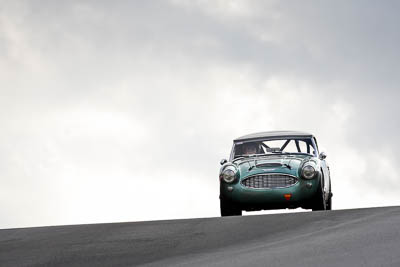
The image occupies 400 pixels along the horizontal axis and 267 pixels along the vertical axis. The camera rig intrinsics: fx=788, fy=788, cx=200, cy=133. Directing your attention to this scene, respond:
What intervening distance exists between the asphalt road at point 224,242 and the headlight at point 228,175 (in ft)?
7.91

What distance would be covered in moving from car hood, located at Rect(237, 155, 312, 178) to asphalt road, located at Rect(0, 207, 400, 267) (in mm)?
2151

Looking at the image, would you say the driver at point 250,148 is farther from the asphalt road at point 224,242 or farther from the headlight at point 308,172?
the asphalt road at point 224,242

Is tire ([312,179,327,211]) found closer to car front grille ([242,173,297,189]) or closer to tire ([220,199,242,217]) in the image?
car front grille ([242,173,297,189])

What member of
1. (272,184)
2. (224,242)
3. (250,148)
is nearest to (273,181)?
(272,184)

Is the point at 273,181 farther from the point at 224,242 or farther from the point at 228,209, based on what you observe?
the point at 224,242

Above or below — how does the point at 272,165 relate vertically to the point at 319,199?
above

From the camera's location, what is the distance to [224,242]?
10.5 m

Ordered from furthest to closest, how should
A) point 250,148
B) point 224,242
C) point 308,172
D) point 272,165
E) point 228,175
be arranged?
point 250,148, point 228,175, point 272,165, point 308,172, point 224,242

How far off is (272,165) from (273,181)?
14.2 inches

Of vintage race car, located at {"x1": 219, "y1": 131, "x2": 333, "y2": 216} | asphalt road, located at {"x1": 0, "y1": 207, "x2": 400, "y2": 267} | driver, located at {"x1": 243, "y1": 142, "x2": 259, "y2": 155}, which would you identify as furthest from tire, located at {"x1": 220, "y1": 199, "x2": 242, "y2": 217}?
asphalt road, located at {"x1": 0, "y1": 207, "x2": 400, "y2": 267}

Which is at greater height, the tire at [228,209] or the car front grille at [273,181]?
the car front grille at [273,181]

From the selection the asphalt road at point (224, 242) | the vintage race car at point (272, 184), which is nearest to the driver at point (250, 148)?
the vintage race car at point (272, 184)

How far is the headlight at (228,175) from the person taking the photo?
51.3 ft

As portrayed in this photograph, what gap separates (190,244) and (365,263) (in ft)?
10.4
